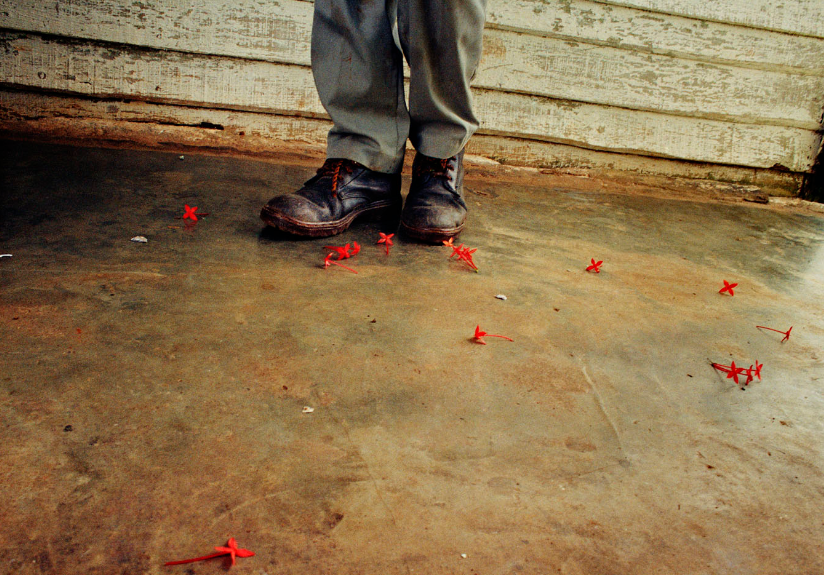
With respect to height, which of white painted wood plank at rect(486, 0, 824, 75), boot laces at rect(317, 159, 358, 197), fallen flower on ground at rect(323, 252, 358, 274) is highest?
white painted wood plank at rect(486, 0, 824, 75)

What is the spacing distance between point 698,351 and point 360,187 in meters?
0.96

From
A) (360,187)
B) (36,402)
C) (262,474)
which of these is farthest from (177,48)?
(262,474)

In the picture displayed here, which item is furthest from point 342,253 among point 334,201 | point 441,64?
point 441,64

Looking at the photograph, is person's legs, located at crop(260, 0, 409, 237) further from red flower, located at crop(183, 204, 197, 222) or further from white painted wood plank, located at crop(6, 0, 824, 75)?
white painted wood plank, located at crop(6, 0, 824, 75)

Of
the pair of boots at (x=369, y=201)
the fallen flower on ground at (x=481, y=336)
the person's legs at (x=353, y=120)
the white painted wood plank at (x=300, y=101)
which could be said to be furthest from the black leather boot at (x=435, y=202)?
the white painted wood plank at (x=300, y=101)

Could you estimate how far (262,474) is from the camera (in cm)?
76

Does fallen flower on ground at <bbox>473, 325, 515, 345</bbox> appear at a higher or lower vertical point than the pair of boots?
lower

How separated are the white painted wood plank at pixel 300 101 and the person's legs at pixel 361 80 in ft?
2.59

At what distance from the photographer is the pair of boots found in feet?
5.06

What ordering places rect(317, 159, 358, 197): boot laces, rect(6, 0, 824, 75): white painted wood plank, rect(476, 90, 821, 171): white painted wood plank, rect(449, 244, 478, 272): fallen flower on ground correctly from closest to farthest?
rect(449, 244, 478, 272): fallen flower on ground
rect(317, 159, 358, 197): boot laces
rect(6, 0, 824, 75): white painted wood plank
rect(476, 90, 821, 171): white painted wood plank

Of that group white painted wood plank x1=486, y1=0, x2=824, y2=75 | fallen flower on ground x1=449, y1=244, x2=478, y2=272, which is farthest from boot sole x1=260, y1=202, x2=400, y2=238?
white painted wood plank x1=486, y1=0, x2=824, y2=75

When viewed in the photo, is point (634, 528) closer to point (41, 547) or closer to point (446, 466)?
point (446, 466)

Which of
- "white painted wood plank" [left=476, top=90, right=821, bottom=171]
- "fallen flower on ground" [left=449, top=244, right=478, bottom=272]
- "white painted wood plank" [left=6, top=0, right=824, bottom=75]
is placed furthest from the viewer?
"white painted wood plank" [left=476, top=90, right=821, bottom=171]

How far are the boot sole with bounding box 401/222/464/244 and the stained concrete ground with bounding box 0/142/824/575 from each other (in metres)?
0.03
